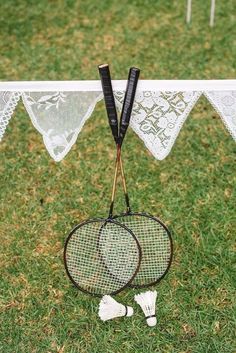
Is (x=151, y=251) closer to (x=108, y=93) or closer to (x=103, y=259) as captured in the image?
(x=103, y=259)

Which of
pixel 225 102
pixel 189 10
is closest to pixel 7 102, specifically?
pixel 225 102

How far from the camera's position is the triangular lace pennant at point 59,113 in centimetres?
335

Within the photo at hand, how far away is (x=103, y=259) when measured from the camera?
402 centimetres

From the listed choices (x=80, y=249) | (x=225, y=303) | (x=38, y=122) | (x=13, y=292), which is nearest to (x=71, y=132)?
(x=38, y=122)

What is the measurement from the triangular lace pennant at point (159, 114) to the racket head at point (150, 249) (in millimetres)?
823

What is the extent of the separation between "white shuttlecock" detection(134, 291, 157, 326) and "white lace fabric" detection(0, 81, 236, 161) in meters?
1.07

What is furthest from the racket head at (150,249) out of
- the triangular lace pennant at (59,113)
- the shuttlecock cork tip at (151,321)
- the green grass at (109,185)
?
the triangular lace pennant at (59,113)

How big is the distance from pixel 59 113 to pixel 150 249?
53.1 inches

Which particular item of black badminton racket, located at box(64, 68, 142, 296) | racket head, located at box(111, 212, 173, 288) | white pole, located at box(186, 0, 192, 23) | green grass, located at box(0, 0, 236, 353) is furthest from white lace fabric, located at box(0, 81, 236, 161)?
white pole, located at box(186, 0, 192, 23)

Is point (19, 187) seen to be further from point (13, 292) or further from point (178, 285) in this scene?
point (178, 285)

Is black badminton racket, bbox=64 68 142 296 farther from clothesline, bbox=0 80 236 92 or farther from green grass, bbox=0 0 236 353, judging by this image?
clothesline, bbox=0 80 236 92

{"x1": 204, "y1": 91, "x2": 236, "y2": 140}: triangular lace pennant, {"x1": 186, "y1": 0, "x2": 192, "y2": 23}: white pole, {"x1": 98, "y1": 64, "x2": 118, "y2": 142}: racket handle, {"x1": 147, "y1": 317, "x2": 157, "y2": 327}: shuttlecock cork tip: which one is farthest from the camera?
{"x1": 186, "y1": 0, "x2": 192, "y2": 23}: white pole

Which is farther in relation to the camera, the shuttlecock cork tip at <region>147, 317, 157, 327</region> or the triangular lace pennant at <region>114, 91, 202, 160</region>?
the shuttlecock cork tip at <region>147, 317, 157, 327</region>

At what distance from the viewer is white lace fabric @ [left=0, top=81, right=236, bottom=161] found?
3.32 m
